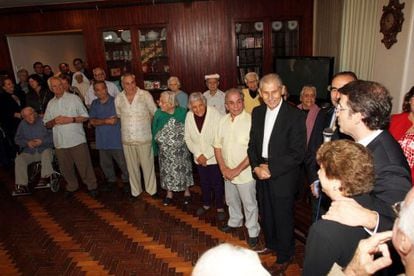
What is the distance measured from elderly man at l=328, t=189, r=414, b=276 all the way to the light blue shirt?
3.85 meters

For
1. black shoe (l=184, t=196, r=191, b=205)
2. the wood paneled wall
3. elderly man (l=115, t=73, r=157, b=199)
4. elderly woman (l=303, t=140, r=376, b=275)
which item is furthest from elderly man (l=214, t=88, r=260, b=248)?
the wood paneled wall

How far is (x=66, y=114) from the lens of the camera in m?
4.12

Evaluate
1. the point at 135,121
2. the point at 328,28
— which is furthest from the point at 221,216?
the point at 328,28

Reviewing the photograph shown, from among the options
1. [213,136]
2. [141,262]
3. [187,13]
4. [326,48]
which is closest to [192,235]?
[141,262]

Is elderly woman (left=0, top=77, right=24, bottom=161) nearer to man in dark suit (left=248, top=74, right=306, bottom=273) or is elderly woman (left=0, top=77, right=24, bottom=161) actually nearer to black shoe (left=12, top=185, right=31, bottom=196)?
black shoe (left=12, top=185, right=31, bottom=196)

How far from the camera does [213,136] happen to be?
11.1 feet

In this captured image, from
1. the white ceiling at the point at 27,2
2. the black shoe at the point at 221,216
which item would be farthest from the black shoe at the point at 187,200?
the white ceiling at the point at 27,2

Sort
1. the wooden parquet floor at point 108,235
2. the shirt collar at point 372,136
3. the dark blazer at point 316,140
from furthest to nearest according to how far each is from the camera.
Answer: the wooden parquet floor at point 108,235, the dark blazer at point 316,140, the shirt collar at point 372,136

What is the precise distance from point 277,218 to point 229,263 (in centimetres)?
178

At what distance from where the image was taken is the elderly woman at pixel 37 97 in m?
5.42

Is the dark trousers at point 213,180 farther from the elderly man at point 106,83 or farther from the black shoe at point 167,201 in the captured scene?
the elderly man at point 106,83

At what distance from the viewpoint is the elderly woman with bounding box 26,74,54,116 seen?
17.8ft

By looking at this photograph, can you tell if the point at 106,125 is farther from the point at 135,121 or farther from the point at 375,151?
the point at 375,151

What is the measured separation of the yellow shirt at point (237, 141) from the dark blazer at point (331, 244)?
158 centimetres
